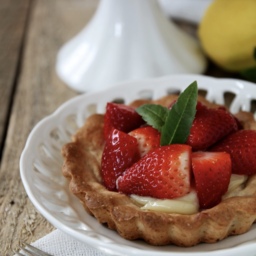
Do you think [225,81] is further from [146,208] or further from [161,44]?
[146,208]

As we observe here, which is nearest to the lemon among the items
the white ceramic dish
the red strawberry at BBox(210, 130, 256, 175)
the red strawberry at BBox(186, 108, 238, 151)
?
the white ceramic dish

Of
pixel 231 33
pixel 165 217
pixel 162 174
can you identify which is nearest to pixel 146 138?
pixel 162 174

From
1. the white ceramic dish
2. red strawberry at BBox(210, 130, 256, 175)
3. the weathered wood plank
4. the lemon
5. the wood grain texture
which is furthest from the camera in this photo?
the weathered wood plank

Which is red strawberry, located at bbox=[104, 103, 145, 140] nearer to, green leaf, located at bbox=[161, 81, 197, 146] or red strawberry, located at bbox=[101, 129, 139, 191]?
red strawberry, located at bbox=[101, 129, 139, 191]

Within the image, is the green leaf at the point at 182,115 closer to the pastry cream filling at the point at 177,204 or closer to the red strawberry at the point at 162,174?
the red strawberry at the point at 162,174

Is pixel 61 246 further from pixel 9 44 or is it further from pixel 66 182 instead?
pixel 9 44

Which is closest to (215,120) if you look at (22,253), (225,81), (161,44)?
(225,81)
